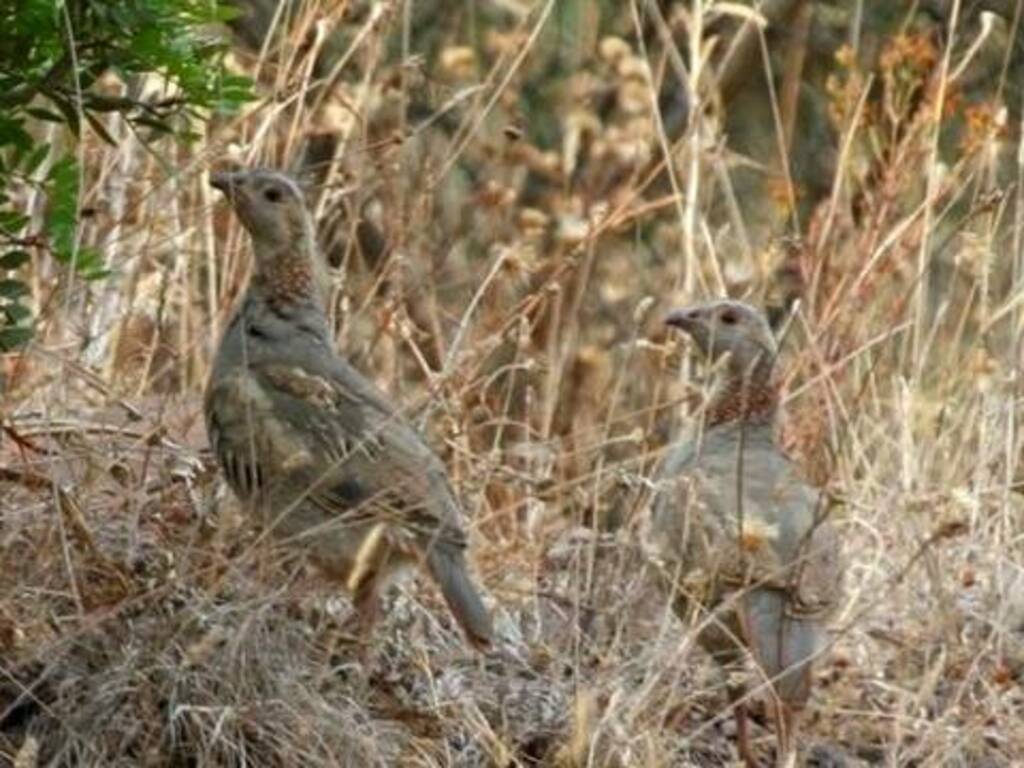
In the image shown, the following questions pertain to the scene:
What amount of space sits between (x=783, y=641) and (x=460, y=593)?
26.0 inches

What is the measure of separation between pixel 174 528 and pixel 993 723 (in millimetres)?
1814

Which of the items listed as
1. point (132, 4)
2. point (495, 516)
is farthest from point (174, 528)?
point (132, 4)

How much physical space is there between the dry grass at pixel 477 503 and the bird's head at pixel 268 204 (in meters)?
0.12

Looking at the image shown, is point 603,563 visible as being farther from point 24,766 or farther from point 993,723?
point 24,766

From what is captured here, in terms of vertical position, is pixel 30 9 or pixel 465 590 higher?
pixel 30 9

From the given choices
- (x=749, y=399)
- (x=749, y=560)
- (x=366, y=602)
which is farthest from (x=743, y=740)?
(x=749, y=399)

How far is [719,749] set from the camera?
7.26 m

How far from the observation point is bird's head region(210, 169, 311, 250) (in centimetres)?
730

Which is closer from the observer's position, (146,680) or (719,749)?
(146,680)

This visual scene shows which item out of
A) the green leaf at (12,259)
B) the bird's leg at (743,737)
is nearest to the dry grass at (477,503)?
the bird's leg at (743,737)

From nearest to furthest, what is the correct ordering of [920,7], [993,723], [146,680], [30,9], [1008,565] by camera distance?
[30,9]
[146,680]
[993,723]
[1008,565]
[920,7]

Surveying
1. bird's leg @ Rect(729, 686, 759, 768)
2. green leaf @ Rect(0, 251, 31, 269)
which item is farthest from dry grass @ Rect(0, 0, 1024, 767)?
green leaf @ Rect(0, 251, 31, 269)

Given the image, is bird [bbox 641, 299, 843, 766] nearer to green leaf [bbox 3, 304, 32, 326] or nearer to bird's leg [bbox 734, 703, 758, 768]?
bird's leg [bbox 734, 703, 758, 768]

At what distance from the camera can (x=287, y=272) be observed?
7430 millimetres
